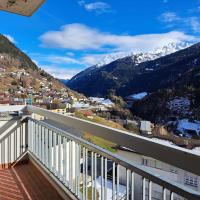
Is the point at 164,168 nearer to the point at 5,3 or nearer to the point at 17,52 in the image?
the point at 5,3

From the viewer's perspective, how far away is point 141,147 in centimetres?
157

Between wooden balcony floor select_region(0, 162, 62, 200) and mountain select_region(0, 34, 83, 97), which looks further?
mountain select_region(0, 34, 83, 97)

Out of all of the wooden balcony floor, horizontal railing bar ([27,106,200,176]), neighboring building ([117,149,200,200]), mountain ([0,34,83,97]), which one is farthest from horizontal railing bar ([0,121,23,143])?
mountain ([0,34,83,97])

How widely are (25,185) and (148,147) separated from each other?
2.10m

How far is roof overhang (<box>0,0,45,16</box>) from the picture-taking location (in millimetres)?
2517

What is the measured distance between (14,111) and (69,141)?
1.56m

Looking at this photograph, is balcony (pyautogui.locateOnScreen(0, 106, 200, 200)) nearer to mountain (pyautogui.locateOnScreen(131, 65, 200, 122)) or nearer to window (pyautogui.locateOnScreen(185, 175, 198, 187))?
window (pyautogui.locateOnScreen(185, 175, 198, 187))

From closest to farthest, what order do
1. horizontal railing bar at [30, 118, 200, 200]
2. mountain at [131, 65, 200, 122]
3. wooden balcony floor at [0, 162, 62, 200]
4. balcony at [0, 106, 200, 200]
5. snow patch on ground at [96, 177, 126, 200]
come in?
horizontal railing bar at [30, 118, 200, 200] < balcony at [0, 106, 200, 200] < snow patch on ground at [96, 177, 126, 200] < wooden balcony floor at [0, 162, 62, 200] < mountain at [131, 65, 200, 122]

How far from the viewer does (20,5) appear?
2625 millimetres

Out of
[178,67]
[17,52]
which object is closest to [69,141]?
[17,52]

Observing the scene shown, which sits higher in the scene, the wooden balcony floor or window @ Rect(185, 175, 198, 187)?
window @ Rect(185, 175, 198, 187)

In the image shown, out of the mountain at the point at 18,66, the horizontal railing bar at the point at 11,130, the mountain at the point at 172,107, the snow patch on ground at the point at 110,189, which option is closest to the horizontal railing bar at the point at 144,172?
the snow patch on ground at the point at 110,189

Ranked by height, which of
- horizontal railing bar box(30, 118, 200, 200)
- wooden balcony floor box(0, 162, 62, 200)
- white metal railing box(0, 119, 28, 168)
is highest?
horizontal railing bar box(30, 118, 200, 200)

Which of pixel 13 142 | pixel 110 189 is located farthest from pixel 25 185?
pixel 110 189
